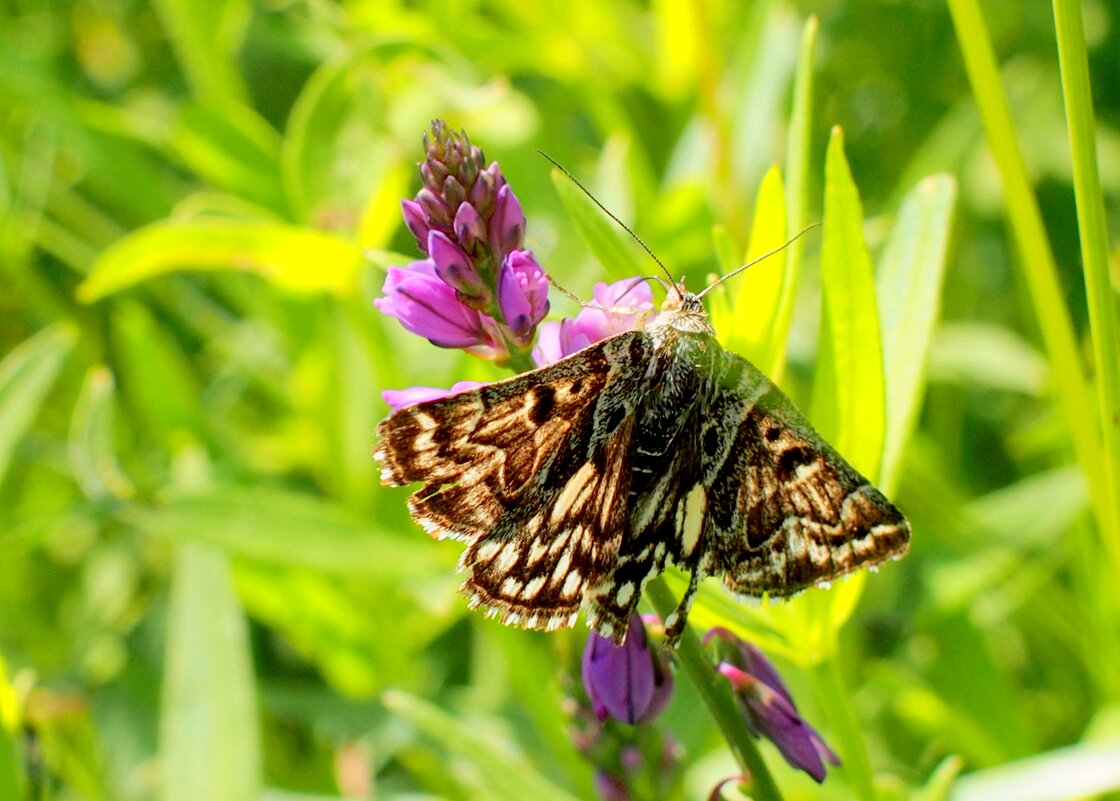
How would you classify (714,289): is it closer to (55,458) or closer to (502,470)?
(502,470)

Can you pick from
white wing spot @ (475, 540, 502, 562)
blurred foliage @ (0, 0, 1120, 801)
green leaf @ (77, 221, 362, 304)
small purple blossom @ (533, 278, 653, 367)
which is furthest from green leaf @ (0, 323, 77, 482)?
white wing spot @ (475, 540, 502, 562)

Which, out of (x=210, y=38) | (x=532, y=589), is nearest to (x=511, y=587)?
(x=532, y=589)

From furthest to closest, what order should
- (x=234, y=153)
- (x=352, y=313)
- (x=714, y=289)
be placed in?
1. (x=234, y=153)
2. (x=352, y=313)
3. (x=714, y=289)

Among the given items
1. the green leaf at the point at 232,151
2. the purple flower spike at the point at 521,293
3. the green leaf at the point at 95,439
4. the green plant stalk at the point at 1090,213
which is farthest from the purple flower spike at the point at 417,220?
the green leaf at the point at 232,151

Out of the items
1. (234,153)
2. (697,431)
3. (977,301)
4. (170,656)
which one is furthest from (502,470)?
(977,301)

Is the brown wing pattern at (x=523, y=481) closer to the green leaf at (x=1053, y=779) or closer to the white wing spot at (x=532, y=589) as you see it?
the white wing spot at (x=532, y=589)

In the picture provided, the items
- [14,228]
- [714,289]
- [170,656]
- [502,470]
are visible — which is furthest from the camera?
[14,228]
